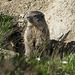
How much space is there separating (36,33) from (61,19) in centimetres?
150

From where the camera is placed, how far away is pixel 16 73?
2.27 meters

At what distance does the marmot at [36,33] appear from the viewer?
4.06 metres

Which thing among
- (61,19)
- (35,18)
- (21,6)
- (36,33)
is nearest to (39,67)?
(35,18)

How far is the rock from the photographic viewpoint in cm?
532

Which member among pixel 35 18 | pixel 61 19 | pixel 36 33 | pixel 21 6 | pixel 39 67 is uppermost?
pixel 21 6

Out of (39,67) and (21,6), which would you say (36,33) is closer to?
(39,67)

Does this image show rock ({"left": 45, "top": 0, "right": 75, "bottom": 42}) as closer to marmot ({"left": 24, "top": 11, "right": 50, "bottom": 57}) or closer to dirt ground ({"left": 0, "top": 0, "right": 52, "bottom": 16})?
dirt ground ({"left": 0, "top": 0, "right": 52, "bottom": 16})

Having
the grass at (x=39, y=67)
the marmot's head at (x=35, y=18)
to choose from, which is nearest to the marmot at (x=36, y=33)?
the marmot's head at (x=35, y=18)

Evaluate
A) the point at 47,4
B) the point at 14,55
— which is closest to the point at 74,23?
the point at 47,4

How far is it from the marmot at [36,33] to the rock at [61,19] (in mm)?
1056

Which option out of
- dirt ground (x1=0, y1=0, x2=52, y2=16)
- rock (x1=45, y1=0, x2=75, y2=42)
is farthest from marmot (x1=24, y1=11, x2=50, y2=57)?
dirt ground (x1=0, y1=0, x2=52, y2=16)

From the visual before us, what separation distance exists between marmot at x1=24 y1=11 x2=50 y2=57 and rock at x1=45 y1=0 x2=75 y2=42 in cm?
106

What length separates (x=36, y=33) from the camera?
4.32 meters

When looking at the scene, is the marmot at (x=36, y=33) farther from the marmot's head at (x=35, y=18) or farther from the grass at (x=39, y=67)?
the grass at (x=39, y=67)
